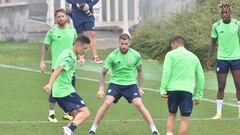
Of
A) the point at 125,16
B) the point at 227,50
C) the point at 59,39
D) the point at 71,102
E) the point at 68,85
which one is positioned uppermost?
the point at 59,39

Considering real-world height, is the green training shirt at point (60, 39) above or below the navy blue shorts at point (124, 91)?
above

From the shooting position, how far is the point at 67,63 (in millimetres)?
9633

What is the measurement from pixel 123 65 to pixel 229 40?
7.23 ft

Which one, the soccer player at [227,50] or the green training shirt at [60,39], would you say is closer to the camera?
the green training shirt at [60,39]

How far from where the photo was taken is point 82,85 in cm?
1499

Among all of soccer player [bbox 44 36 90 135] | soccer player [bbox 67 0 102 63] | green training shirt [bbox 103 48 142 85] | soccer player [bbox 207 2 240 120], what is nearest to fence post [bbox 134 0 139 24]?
soccer player [bbox 67 0 102 63]

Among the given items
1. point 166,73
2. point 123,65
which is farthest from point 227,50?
point 166,73

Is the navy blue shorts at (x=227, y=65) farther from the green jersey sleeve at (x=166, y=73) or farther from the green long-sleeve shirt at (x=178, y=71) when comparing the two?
the green jersey sleeve at (x=166, y=73)

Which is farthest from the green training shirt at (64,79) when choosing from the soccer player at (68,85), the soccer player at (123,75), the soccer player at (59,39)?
the soccer player at (59,39)

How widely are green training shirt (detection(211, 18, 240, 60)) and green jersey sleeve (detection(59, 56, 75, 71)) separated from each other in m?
2.98

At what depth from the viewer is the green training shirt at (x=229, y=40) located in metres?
11.5

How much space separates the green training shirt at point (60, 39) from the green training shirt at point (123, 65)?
119 cm

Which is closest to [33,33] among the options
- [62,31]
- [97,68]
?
[97,68]

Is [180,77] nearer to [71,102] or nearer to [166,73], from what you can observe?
[166,73]
